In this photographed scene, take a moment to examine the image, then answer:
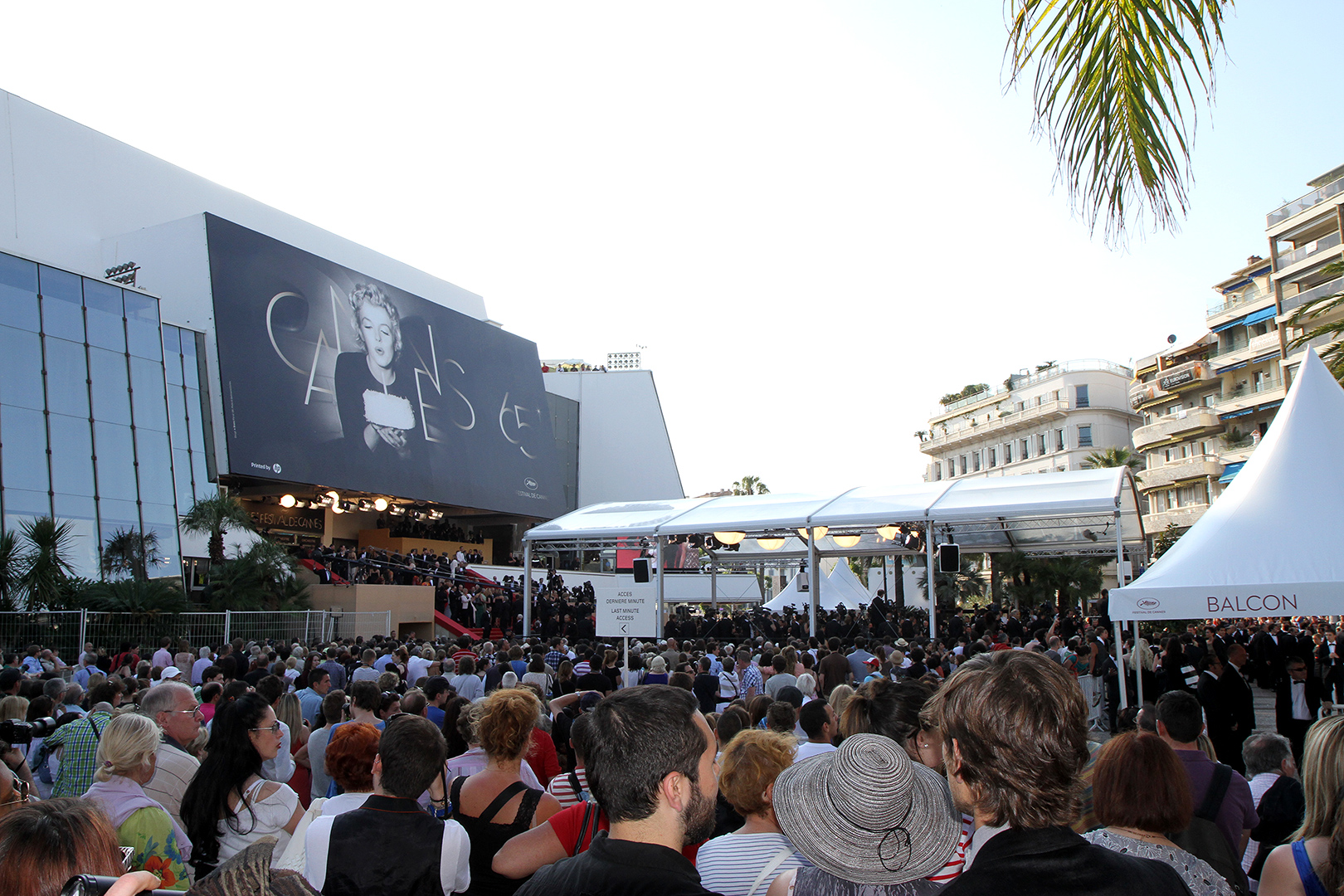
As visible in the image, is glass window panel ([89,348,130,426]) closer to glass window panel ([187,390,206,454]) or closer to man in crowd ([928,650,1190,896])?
glass window panel ([187,390,206,454])

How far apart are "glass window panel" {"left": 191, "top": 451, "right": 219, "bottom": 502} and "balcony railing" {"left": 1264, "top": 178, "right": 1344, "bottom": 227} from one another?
4494cm

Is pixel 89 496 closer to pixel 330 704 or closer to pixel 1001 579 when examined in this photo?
pixel 330 704

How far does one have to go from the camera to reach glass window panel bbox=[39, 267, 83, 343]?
22234 millimetres

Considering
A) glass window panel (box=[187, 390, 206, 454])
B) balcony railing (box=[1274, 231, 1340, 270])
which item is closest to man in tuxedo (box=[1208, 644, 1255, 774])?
glass window panel (box=[187, 390, 206, 454])

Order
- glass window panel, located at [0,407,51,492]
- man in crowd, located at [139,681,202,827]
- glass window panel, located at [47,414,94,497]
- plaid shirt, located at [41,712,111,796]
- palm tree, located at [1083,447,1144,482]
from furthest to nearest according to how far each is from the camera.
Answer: palm tree, located at [1083,447,1144,482] → glass window panel, located at [47,414,94,497] → glass window panel, located at [0,407,51,492] → plaid shirt, located at [41,712,111,796] → man in crowd, located at [139,681,202,827]

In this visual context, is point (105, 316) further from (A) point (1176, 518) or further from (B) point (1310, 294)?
(A) point (1176, 518)

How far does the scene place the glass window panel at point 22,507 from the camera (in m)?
20.1

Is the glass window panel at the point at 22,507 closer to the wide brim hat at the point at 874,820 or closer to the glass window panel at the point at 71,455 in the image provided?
the glass window panel at the point at 71,455

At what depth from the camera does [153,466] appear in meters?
23.8

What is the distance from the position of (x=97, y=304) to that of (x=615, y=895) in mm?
26691

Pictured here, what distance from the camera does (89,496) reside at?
859 inches

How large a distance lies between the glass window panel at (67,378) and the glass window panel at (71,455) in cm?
25

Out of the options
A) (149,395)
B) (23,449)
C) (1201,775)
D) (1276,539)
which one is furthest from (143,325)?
(1201,775)

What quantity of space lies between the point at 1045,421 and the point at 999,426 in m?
3.90
